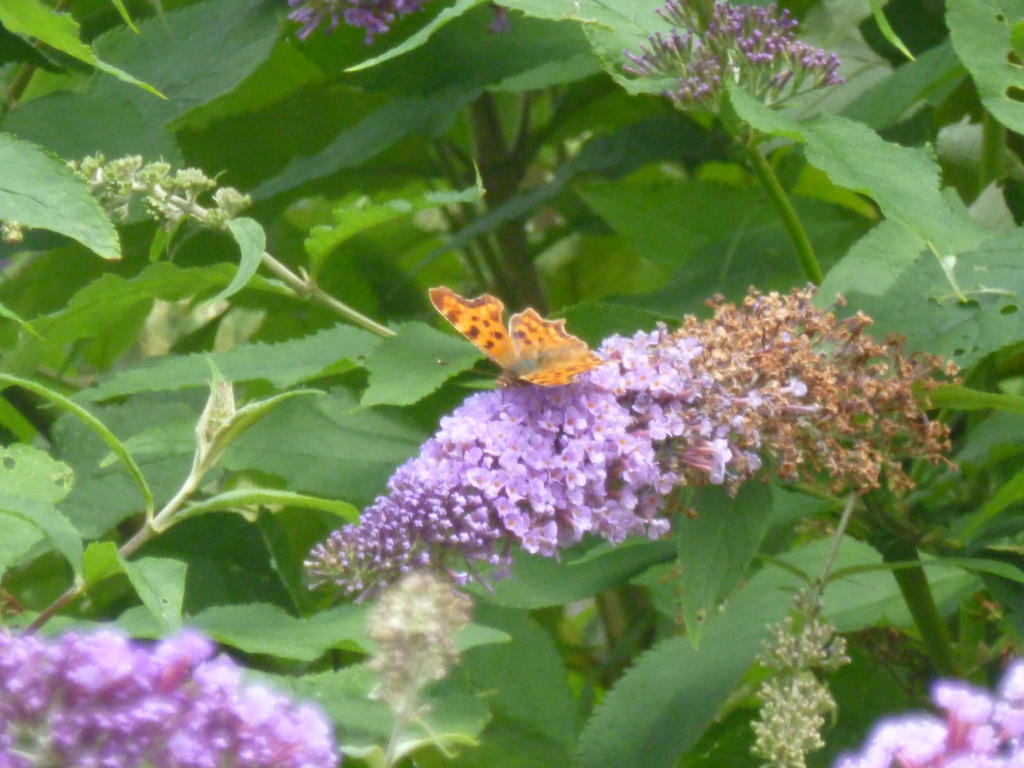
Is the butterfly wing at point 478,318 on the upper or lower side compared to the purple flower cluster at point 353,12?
lower

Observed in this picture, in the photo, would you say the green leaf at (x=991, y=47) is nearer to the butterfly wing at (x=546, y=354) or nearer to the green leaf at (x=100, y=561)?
the butterfly wing at (x=546, y=354)

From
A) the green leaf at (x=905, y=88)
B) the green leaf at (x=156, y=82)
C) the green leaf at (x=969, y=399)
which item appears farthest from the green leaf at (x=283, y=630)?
the green leaf at (x=905, y=88)

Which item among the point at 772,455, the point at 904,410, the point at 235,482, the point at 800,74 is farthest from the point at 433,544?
the point at 235,482

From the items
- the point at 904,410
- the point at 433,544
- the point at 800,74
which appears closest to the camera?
the point at 433,544

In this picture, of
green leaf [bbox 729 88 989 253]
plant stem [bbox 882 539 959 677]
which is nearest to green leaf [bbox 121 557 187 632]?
green leaf [bbox 729 88 989 253]

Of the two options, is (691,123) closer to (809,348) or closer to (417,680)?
(809,348)

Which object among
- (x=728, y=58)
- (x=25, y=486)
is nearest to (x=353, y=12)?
(x=728, y=58)
